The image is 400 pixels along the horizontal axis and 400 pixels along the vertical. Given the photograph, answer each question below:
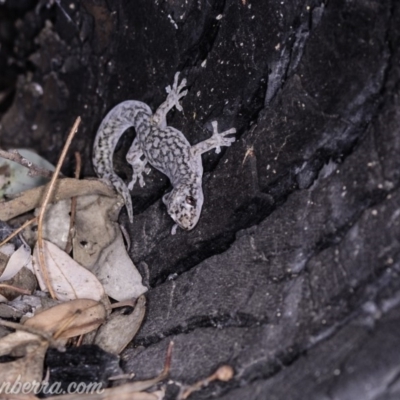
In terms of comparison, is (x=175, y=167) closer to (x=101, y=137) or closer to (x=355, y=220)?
(x=101, y=137)

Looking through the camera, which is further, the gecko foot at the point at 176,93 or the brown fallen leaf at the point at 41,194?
the brown fallen leaf at the point at 41,194

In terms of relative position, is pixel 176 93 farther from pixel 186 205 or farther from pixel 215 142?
pixel 186 205

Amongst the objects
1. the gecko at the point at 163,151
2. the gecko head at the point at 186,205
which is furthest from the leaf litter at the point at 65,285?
the gecko head at the point at 186,205

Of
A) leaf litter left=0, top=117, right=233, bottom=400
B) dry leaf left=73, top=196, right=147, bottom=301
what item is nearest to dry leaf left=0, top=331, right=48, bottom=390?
leaf litter left=0, top=117, right=233, bottom=400

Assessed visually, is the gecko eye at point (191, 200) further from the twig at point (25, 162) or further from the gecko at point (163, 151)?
the twig at point (25, 162)

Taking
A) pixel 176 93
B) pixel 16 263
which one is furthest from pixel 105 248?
pixel 176 93

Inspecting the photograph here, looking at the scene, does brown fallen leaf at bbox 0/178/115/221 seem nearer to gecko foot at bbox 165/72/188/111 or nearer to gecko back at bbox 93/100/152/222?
gecko back at bbox 93/100/152/222

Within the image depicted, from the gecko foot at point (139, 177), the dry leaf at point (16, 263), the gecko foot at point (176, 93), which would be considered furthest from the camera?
the gecko foot at point (139, 177)
